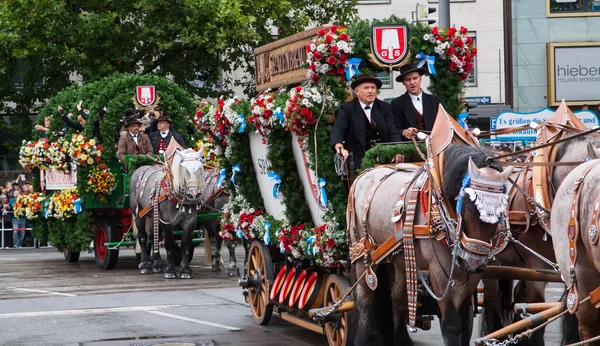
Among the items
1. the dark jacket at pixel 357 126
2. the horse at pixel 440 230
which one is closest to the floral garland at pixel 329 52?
the dark jacket at pixel 357 126

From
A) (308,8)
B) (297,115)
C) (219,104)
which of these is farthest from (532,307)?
(308,8)

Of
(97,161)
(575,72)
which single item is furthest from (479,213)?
(575,72)

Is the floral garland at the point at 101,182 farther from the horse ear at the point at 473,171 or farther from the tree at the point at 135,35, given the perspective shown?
the horse ear at the point at 473,171

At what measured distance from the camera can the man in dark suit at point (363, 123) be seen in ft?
31.9

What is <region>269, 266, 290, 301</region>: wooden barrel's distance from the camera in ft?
37.1

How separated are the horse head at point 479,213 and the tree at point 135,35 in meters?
21.0

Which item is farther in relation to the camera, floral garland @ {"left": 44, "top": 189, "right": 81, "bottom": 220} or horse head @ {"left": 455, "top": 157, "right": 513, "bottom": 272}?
floral garland @ {"left": 44, "top": 189, "right": 81, "bottom": 220}

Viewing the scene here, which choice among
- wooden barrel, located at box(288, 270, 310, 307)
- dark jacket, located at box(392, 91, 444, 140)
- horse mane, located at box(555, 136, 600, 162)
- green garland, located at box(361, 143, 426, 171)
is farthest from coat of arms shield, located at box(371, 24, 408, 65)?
wooden barrel, located at box(288, 270, 310, 307)

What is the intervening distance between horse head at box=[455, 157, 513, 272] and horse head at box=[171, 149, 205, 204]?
9.55 metres

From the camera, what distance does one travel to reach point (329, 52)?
9727 mm

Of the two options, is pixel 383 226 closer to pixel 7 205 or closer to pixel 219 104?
pixel 219 104

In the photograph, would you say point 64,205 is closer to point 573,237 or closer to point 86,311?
point 86,311

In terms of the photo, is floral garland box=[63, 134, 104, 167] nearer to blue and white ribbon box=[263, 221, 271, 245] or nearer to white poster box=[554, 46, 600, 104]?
blue and white ribbon box=[263, 221, 271, 245]

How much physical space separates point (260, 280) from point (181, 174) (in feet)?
17.4
